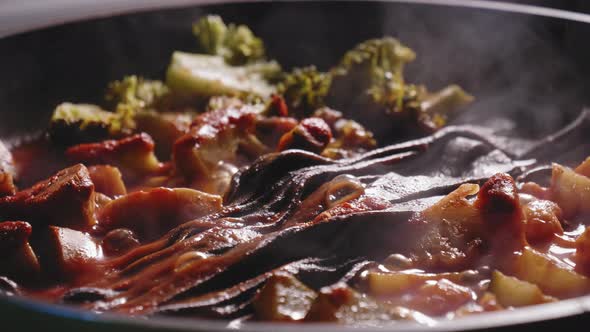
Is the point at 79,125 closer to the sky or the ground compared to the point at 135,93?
closer to the ground

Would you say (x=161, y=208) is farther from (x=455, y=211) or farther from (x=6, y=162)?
(x=455, y=211)

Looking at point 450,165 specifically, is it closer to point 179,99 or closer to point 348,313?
point 348,313

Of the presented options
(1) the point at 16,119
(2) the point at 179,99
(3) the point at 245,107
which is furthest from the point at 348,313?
(1) the point at 16,119

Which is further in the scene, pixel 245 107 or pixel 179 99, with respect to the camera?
pixel 179 99

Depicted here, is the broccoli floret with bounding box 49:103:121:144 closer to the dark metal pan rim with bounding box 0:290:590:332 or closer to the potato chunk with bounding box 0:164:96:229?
the potato chunk with bounding box 0:164:96:229

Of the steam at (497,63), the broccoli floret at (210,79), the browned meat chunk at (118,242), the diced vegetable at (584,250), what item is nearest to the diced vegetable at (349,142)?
the broccoli floret at (210,79)

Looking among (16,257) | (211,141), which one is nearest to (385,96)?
(211,141)
